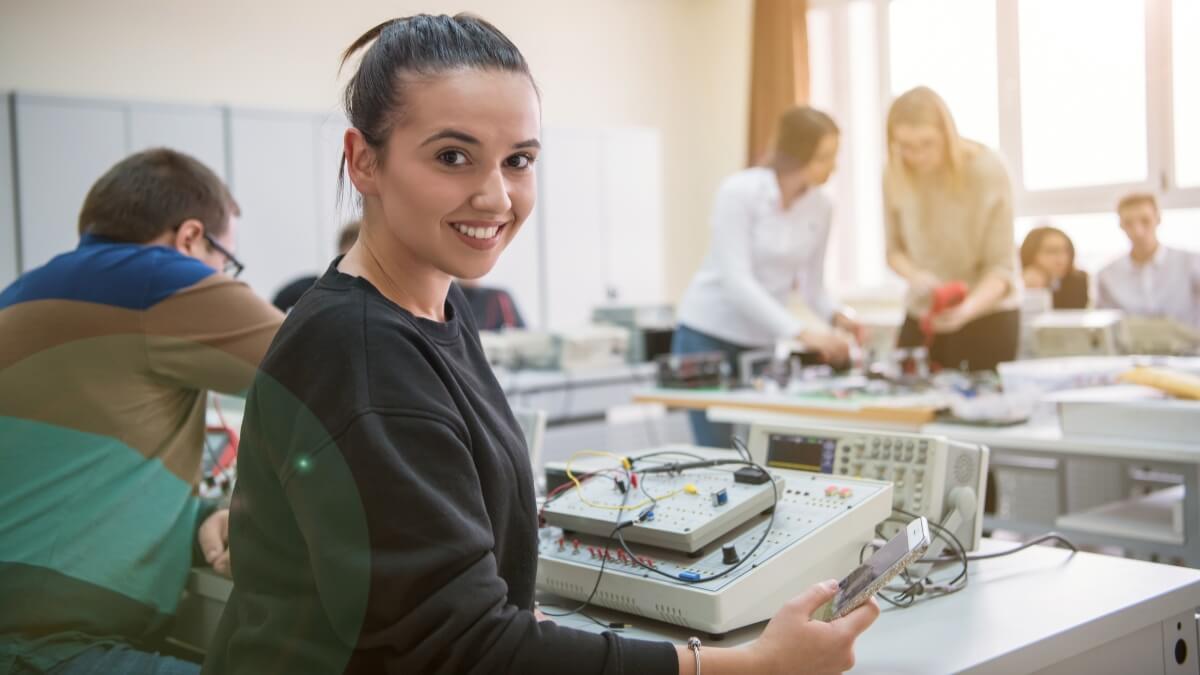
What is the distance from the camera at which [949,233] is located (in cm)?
366

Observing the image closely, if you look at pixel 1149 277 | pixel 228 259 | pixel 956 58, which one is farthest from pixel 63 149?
pixel 1149 277

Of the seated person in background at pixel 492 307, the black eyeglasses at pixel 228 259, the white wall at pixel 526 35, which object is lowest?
the seated person in background at pixel 492 307

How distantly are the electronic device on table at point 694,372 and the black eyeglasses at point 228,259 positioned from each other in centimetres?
173

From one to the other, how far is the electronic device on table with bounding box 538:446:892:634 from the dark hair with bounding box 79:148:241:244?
809 mm

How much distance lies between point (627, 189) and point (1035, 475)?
10.7 feet

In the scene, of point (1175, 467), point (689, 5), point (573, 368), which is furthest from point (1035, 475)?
point (689, 5)

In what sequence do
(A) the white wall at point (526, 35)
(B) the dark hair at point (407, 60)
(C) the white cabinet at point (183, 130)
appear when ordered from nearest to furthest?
(B) the dark hair at point (407, 60) → (C) the white cabinet at point (183, 130) → (A) the white wall at point (526, 35)

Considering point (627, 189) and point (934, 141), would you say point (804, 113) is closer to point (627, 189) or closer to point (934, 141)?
point (934, 141)

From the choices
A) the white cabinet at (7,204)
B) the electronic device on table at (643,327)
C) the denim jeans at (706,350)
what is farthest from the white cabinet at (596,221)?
the white cabinet at (7,204)

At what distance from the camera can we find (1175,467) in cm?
212

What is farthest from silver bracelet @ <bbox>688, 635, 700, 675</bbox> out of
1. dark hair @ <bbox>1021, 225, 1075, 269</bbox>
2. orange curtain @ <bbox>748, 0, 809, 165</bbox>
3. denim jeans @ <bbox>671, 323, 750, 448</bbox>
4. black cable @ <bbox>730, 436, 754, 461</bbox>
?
orange curtain @ <bbox>748, 0, 809, 165</bbox>

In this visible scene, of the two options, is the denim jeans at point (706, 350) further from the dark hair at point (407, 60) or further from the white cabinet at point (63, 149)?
the dark hair at point (407, 60)

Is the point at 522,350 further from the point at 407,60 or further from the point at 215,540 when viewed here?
the point at 407,60

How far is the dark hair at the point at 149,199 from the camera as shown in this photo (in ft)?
5.30
